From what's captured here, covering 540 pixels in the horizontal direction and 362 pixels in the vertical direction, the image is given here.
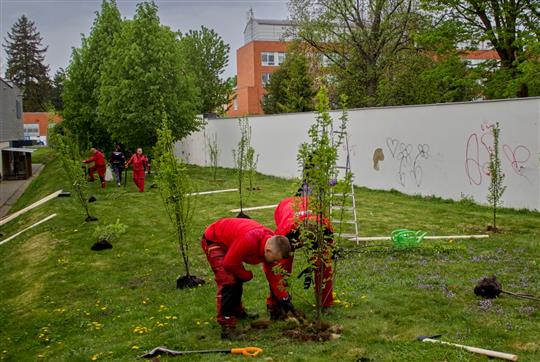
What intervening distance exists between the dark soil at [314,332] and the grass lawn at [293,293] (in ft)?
0.39

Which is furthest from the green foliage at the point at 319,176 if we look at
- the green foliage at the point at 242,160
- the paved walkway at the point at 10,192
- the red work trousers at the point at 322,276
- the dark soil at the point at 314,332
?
the paved walkway at the point at 10,192

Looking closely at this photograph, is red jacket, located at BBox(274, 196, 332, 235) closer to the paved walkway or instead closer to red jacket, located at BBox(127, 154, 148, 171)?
red jacket, located at BBox(127, 154, 148, 171)

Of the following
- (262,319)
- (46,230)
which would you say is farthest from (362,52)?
(262,319)

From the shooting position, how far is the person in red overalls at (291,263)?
6.45m

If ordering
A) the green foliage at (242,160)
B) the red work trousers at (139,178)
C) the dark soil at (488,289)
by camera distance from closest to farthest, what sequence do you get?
the dark soil at (488,289)
the green foliage at (242,160)
the red work trousers at (139,178)

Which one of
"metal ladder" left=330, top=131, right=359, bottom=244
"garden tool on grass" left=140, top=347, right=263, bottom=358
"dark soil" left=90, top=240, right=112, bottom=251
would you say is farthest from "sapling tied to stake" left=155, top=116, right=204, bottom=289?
"dark soil" left=90, top=240, right=112, bottom=251

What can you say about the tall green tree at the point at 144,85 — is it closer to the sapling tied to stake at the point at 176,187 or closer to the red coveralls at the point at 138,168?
the red coveralls at the point at 138,168

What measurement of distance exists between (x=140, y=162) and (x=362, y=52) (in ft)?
56.7

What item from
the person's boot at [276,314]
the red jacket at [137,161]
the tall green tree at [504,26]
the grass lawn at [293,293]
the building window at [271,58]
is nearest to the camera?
the grass lawn at [293,293]

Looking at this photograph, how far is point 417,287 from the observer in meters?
8.23

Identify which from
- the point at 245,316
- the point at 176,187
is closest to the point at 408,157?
the point at 176,187

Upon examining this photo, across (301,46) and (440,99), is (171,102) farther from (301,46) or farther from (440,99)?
(440,99)

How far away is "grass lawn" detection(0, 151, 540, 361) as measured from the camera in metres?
6.32

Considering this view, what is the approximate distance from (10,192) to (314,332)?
30.0 meters
